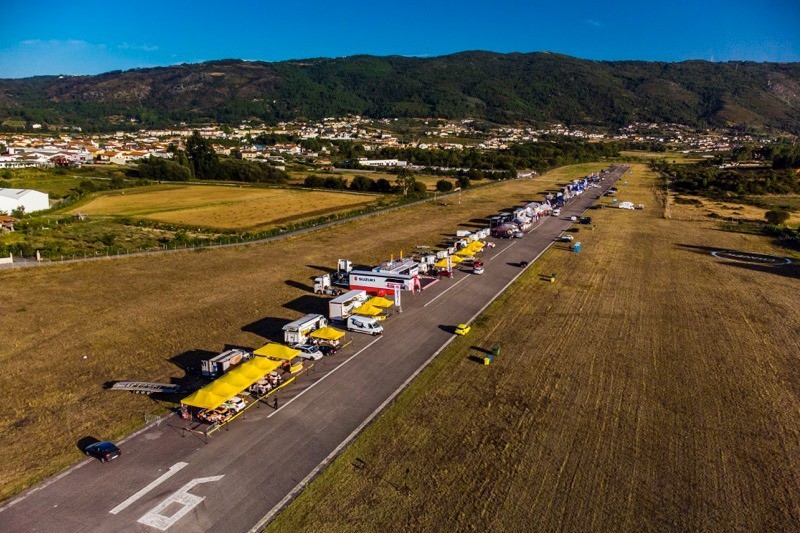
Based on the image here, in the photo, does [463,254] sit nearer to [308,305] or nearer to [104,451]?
[308,305]

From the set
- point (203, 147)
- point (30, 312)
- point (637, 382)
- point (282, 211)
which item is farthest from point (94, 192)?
point (637, 382)

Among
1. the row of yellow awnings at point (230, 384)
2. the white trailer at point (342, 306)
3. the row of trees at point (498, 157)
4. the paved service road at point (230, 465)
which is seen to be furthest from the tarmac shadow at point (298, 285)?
the row of trees at point (498, 157)

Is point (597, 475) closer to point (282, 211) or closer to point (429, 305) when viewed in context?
point (429, 305)

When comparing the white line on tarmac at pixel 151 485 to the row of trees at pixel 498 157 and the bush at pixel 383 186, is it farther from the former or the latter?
the row of trees at pixel 498 157

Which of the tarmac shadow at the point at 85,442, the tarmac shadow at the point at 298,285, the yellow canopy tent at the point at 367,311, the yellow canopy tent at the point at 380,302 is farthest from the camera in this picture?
the tarmac shadow at the point at 298,285

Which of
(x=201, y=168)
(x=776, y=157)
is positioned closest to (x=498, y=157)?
(x=776, y=157)
